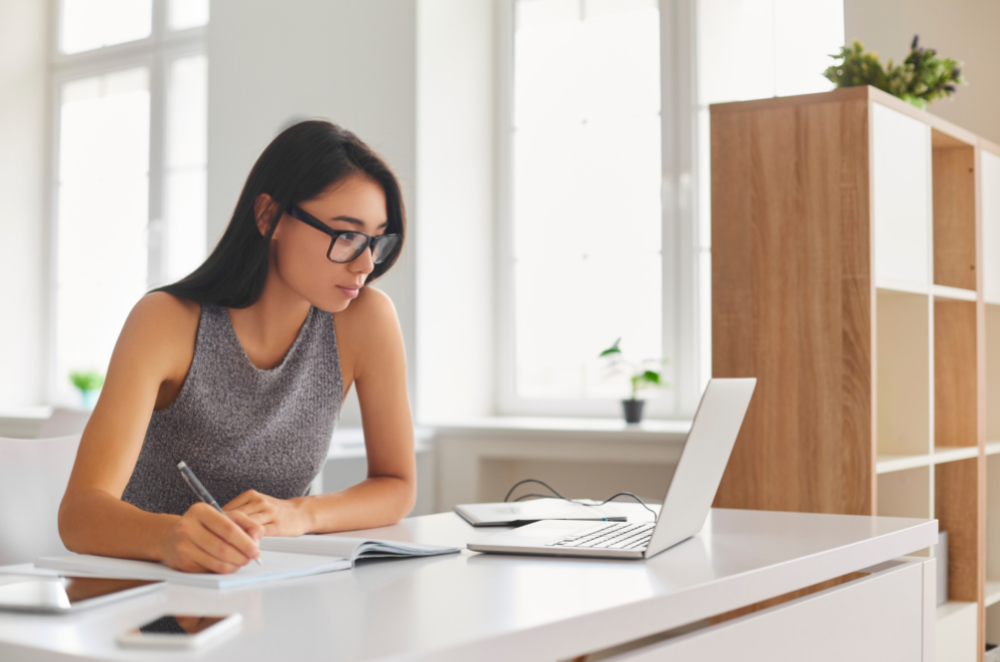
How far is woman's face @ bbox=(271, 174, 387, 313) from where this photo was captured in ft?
5.09

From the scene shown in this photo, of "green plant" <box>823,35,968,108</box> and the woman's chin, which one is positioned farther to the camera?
"green plant" <box>823,35,968,108</box>

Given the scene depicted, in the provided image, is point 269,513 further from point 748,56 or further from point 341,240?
point 748,56

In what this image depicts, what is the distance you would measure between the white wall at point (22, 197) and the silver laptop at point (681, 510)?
4067 millimetres

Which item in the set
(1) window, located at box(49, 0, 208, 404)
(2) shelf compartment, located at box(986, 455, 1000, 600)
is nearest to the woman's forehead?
(2) shelf compartment, located at box(986, 455, 1000, 600)

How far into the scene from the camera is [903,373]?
2502 millimetres

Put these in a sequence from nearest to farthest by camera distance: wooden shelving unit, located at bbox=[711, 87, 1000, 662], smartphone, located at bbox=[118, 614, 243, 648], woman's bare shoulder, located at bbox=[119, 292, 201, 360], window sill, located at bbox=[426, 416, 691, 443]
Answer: smartphone, located at bbox=[118, 614, 243, 648] < woman's bare shoulder, located at bbox=[119, 292, 201, 360] < wooden shelving unit, located at bbox=[711, 87, 1000, 662] < window sill, located at bbox=[426, 416, 691, 443]

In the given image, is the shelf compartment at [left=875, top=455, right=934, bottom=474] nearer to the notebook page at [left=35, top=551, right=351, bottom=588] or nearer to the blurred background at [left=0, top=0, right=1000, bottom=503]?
the blurred background at [left=0, top=0, right=1000, bottom=503]

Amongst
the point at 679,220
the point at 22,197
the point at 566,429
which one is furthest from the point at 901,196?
the point at 22,197

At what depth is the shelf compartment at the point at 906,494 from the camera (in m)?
2.42

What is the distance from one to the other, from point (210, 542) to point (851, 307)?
168cm

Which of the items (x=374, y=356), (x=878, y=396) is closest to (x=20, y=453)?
(x=374, y=356)

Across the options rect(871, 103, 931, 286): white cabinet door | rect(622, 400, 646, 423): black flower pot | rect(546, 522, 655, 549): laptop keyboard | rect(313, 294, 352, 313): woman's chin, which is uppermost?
rect(871, 103, 931, 286): white cabinet door

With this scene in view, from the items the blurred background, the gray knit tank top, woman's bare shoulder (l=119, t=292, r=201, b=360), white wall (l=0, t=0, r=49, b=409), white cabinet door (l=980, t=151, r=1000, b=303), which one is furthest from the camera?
white wall (l=0, t=0, r=49, b=409)

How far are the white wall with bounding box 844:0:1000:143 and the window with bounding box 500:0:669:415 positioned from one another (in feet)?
2.42
